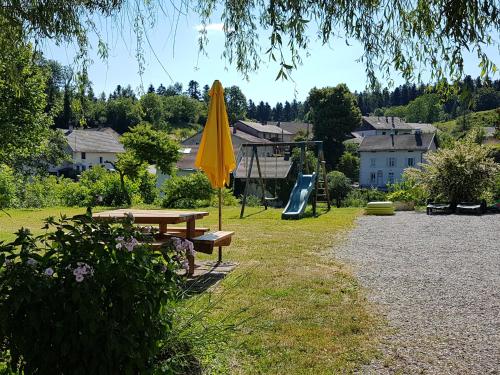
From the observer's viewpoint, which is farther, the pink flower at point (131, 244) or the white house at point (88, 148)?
the white house at point (88, 148)

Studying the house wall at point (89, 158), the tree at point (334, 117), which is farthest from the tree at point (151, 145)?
the house wall at point (89, 158)

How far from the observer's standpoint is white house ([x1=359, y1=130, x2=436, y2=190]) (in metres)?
Answer: 56.3

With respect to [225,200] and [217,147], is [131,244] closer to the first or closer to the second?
[217,147]

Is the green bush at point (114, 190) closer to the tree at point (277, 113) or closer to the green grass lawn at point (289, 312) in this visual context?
the green grass lawn at point (289, 312)

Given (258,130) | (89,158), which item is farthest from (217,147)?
(258,130)

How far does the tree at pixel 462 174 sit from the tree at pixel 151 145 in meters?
11.0

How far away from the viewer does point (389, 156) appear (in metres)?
57.6

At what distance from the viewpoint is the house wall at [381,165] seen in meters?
56.9

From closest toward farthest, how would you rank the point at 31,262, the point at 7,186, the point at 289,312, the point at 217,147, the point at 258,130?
the point at 31,262 → the point at 289,312 → the point at 217,147 → the point at 7,186 → the point at 258,130

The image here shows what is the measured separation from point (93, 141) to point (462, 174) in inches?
2336

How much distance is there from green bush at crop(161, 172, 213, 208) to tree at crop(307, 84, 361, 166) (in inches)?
1544

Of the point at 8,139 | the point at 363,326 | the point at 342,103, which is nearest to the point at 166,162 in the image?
the point at 8,139

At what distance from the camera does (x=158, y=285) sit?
9.02ft

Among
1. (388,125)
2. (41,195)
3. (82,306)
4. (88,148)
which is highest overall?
(388,125)
